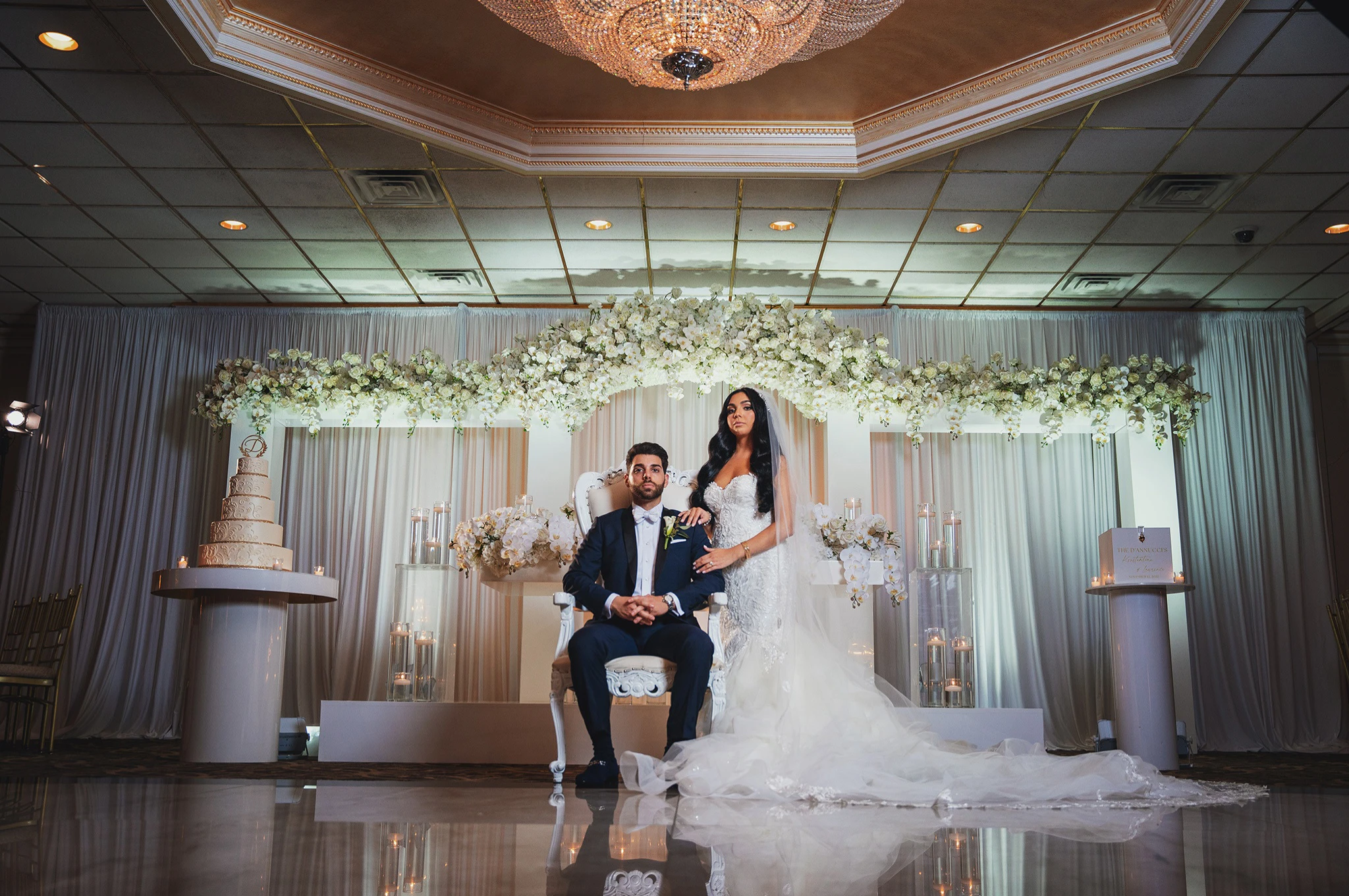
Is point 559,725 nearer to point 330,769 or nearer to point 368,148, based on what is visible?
point 330,769

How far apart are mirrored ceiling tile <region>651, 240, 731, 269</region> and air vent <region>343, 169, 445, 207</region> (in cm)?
180

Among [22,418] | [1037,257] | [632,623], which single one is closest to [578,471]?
[1037,257]

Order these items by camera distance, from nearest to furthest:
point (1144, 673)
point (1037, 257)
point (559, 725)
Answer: point (559, 725)
point (1144, 673)
point (1037, 257)

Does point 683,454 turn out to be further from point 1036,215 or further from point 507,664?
point 1036,215

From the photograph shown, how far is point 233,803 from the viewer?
373 centimetres

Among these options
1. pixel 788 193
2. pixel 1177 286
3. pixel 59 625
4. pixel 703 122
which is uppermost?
pixel 703 122

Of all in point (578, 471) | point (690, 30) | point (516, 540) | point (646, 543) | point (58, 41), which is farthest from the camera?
point (578, 471)

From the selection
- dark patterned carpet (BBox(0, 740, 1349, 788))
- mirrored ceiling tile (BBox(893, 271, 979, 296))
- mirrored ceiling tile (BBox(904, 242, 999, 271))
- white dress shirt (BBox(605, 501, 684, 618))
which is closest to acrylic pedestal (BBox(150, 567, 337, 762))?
dark patterned carpet (BBox(0, 740, 1349, 788))

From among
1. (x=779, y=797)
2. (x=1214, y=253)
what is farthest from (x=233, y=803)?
(x=1214, y=253)

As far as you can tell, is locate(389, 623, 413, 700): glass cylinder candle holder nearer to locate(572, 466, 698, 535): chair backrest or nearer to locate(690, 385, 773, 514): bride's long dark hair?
locate(572, 466, 698, 535): chair backrest

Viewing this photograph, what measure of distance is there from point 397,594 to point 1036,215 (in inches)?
221

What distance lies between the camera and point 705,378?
8.18 metres

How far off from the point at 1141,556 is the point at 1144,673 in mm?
735

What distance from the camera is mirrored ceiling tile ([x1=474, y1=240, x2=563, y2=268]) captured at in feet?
27.6
